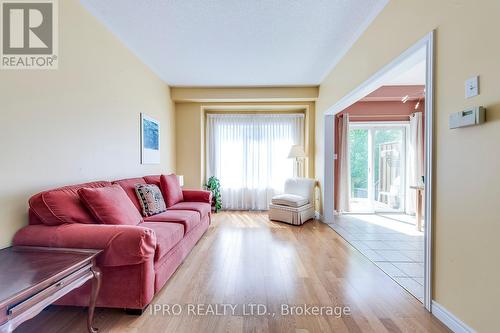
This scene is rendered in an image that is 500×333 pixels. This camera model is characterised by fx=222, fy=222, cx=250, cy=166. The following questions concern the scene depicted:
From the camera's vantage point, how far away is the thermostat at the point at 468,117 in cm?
134

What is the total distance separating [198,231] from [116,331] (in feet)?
5.52

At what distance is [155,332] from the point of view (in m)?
1.54

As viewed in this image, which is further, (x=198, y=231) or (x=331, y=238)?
(x=331, y=238)

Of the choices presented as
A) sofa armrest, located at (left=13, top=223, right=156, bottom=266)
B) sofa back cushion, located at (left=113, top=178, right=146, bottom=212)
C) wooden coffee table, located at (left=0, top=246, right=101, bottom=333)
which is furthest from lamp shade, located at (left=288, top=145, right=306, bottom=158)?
wooden coffee table, located at (left=0, top=246, right=101, bottom=333)

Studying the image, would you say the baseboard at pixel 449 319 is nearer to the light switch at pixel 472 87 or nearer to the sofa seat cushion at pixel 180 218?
the light switch at pixel 472 87

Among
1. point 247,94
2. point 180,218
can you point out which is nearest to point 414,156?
point 247,94

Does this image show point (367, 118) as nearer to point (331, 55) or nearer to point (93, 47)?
point (331, 55)

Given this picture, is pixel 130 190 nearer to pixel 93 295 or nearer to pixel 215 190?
pixel 93 295

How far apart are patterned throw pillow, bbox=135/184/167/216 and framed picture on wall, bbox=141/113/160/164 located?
821mm

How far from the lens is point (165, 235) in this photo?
2057 millimetres

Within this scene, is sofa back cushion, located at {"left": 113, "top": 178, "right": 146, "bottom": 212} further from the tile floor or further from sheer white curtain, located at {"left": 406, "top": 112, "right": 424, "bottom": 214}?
sheer white curtain, located at {"left": 406, "top": 112, "right": 424, "bottom": 214}

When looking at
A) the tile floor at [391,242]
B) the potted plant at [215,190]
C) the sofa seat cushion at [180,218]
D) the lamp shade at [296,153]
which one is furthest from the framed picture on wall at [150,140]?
the tile floor at [391,242]

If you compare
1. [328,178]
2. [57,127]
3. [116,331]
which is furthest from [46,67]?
[328,178]

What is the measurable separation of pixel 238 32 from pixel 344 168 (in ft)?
12.2
